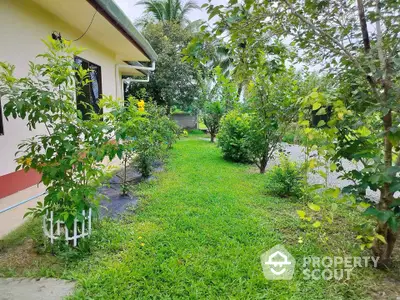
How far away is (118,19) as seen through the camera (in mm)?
4293

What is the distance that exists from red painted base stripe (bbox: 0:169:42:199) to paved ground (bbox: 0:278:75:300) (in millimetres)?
1689

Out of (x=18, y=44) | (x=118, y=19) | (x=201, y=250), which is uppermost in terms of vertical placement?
(x=118, y=19)

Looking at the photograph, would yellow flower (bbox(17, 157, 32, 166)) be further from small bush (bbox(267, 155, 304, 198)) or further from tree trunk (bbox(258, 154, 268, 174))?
tree trunk (bbox(258, 154, 268, 174))

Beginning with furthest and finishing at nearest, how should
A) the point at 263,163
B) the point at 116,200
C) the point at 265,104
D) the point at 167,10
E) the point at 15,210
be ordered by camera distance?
the point at 167,10, the point at 263,163, the point at 265,104, the point at 116,200, the point at 15,210

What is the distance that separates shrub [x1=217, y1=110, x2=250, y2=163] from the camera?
23.6 ft

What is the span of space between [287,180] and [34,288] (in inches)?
143

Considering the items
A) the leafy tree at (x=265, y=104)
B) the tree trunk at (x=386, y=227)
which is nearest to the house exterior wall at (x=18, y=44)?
the leafy tree at (x=265, y=104)

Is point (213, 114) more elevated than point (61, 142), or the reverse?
point (213, 114)

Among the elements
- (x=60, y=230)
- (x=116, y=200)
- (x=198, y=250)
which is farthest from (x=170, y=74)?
(x=198, y=250)

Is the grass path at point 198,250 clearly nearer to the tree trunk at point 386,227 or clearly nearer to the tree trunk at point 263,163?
the tree trunk at point 386,227

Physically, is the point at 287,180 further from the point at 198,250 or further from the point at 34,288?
the point at 34,288

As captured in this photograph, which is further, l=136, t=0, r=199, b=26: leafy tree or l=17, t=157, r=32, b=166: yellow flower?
l=136, t=0, r=199, b=26: leafy tree

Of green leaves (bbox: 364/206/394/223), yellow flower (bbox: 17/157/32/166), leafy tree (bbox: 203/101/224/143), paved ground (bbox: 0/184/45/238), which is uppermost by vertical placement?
leafy tree (bbox: 203/101/224/143)

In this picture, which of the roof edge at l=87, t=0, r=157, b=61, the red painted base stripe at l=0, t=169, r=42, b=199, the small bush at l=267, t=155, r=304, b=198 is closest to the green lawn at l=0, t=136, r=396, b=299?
the small bush at l=267, t=155, r=304, b=198
